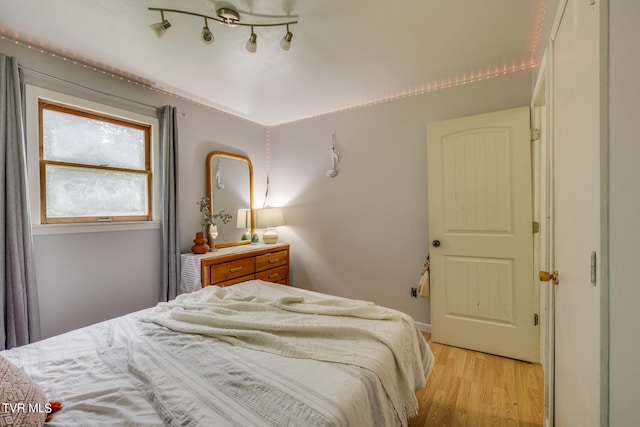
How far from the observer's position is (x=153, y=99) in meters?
2.75

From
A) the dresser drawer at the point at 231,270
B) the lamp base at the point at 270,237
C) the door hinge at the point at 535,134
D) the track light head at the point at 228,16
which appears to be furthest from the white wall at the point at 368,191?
the track light head at the point at 228,16

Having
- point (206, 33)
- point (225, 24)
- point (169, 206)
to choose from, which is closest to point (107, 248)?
point (169, 206)

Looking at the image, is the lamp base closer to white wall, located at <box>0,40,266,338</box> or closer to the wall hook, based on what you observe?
white wall, located at <box>0,40,266,338</box>

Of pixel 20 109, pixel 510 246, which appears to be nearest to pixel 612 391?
pixel 510 246

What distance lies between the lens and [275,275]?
135 inches

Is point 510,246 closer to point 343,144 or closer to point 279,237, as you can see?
point 343,144

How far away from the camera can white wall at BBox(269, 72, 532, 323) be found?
285cm

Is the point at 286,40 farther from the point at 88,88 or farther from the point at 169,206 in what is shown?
the point at 169,206

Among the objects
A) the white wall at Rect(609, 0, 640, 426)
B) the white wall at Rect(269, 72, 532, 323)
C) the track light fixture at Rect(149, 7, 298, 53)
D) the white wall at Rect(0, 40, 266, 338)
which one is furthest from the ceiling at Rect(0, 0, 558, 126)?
the white wall at Rect(609, 0, 640, 426)

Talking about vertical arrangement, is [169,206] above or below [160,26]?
below

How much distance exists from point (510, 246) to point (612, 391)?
6.37ft

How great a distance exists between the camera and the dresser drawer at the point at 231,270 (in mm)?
2723

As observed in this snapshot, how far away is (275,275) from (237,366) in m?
2.36

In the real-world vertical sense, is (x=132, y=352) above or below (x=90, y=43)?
below
